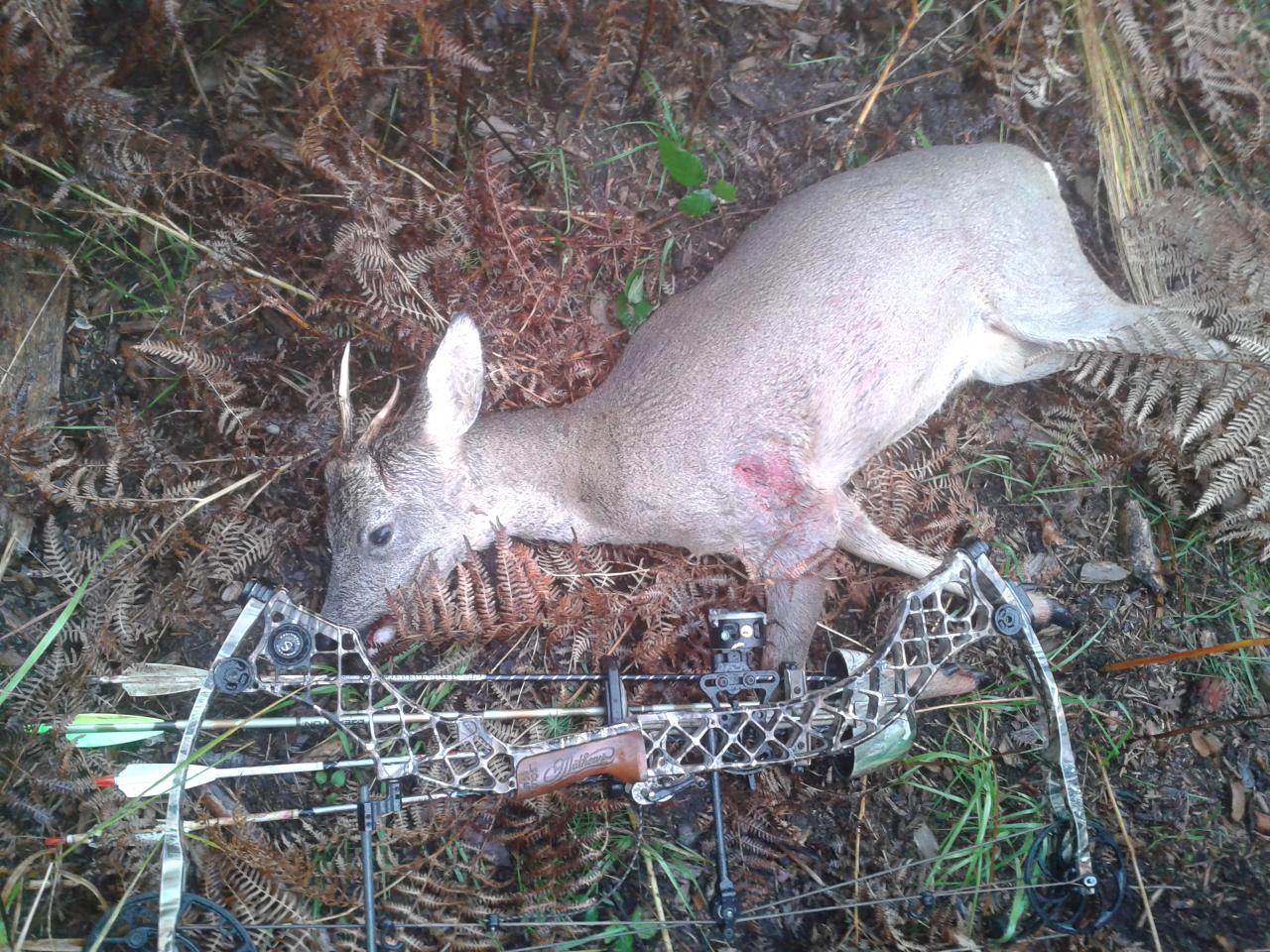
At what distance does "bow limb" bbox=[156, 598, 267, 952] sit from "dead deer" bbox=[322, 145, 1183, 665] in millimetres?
801

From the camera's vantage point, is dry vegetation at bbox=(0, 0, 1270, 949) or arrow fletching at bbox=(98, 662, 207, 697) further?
dry vegetation at bbox=(0, 0, 1270, 949)

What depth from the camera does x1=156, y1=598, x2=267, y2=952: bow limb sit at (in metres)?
2.98

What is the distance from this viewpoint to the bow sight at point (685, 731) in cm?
315

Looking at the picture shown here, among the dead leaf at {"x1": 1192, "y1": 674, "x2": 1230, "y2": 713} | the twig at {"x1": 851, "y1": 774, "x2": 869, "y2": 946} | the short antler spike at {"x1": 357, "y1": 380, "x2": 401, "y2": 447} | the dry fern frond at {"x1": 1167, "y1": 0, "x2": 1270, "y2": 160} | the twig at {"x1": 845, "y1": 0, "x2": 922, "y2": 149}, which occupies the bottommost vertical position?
the twig at {"x1": 851, "y1": 774, "x2": 869, "y2": 946}

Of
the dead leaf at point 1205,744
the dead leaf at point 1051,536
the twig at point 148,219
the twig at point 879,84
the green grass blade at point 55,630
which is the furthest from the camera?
the twig at point 879,84

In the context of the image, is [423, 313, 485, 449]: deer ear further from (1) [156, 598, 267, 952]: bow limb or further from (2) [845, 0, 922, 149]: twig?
(2) [845, 0, 922, 149]: twig

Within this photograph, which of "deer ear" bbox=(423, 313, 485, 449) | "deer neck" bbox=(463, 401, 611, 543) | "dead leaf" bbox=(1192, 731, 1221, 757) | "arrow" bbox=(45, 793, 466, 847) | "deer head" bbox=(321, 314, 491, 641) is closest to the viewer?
"arrow" bbox=(45, 793, 466, 847)

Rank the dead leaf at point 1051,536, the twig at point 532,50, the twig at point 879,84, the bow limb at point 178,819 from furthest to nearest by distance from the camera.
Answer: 1. the twig at point 879,84
2. the dead leaf at point 1051,536
3. the twig at point 532,50
4. the bow limb at point 178,819

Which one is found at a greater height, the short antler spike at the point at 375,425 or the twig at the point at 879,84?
the twig at the point at 879,84

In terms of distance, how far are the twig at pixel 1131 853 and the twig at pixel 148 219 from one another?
4454 mm

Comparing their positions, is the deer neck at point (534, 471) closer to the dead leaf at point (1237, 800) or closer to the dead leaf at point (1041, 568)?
the dead leaf at point (1041, 568)

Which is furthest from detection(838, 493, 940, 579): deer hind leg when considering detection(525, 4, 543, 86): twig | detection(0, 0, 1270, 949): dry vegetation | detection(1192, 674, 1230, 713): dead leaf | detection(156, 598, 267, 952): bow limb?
detection(525, 4, 543, 86): twig

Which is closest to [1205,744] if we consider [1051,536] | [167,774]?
[1051,536]

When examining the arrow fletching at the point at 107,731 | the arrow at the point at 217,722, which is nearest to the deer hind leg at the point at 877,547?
the arrow at the point at 217,722
